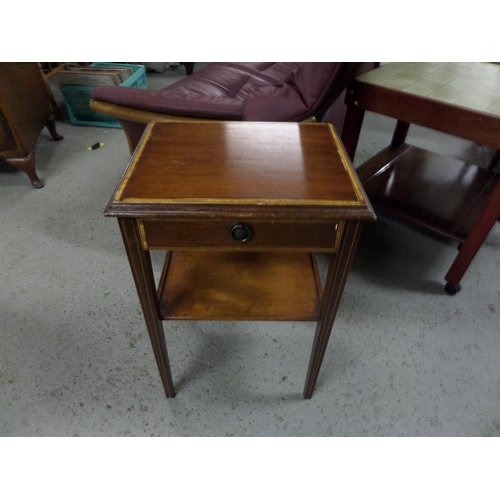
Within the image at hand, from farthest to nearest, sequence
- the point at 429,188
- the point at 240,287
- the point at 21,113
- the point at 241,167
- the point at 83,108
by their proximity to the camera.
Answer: the point at 83,108 → the point at 21,113 → the point at 429,188 → the point at 240,287 → the point at 241,167

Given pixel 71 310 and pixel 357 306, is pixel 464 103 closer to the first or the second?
pixel 357 306

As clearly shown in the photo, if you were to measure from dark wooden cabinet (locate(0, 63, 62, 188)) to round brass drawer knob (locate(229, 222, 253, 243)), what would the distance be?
150cm

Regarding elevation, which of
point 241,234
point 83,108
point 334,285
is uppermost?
point 241,234

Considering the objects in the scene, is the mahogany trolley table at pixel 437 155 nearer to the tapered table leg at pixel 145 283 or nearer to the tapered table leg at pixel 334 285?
the tapered table leg at pixel 334 285

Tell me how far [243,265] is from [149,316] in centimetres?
29

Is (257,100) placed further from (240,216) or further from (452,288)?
(452,288)

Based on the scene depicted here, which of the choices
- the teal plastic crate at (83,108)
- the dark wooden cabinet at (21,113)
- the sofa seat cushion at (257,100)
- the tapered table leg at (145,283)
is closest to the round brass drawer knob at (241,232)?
the tapered table leg at (145,283)

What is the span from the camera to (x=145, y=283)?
72cm

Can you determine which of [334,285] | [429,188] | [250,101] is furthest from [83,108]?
[334,285]

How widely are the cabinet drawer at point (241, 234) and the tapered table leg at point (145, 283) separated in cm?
2

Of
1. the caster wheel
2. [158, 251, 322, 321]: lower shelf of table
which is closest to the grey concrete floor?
the caster wheel

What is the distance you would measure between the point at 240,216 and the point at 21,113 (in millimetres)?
1643

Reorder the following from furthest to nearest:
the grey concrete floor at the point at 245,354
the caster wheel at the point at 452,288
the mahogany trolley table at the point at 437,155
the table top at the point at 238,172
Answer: the caster wheel at the point at 452,288, the mahogany trolley table at the point at 437,155, the grey concrete floor at the point at 245,354, the table top at the point at 238,172

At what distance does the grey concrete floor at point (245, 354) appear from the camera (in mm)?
967
